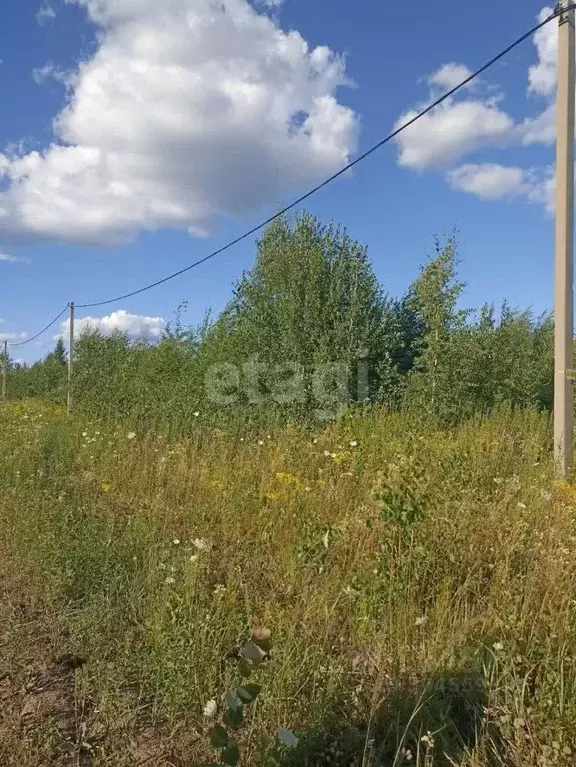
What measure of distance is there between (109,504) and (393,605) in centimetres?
304

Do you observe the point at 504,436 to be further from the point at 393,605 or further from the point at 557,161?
the point at 393,605

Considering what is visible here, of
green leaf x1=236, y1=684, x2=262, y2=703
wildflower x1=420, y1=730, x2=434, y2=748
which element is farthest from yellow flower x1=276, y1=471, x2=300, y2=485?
green leaf x1=236, y1=684, x2=262, y2=703

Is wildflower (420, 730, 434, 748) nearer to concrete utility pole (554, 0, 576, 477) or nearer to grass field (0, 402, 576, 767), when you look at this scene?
grass field (0, 402, 576, 767)

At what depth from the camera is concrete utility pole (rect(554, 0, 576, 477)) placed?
5.16 m

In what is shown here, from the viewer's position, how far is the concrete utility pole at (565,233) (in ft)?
16.9

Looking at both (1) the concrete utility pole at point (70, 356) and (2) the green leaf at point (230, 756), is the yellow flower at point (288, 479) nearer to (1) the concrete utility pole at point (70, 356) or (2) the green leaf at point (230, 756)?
(2) the green leaf at point (230, 756)

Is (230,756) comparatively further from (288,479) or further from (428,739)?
(288,479)

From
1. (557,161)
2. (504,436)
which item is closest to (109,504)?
(504,436)

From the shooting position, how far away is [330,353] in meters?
9.33

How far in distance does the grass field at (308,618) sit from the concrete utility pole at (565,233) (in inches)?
23.8

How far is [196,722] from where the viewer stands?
2.28 meters

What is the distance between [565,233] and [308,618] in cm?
428

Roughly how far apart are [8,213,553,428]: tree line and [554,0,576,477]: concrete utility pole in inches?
106

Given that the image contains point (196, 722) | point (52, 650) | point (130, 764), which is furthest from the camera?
point (52, 650)
